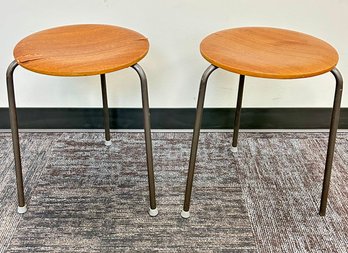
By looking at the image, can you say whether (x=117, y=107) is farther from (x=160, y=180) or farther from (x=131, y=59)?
(x=131, y=59)

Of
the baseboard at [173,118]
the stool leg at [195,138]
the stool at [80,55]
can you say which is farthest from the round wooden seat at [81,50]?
the baseboard at [173,118]

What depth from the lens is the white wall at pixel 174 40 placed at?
151cm

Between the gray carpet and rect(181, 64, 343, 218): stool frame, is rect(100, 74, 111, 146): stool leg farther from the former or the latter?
rect(181, 64, 343, 218): stool frame

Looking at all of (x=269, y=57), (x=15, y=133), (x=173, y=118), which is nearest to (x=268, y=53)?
(x=269, y=57)

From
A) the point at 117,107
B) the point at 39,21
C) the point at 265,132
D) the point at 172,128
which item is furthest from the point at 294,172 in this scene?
the point at 39,21

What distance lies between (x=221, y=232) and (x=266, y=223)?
16 cm

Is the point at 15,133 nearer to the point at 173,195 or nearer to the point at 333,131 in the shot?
the point at 173,195

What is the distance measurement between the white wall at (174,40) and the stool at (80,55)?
9.3 inches

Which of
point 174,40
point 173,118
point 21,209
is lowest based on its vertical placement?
point 21,209

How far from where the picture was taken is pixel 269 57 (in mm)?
1113

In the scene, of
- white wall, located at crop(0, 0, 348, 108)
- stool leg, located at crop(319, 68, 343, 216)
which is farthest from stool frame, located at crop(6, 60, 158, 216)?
stool leg, located at crop(319, 68, 343, 216)

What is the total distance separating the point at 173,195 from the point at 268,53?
62 cm

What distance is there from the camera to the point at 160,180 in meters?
1.50

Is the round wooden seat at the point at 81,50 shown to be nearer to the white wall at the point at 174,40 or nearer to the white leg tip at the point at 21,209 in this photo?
the white wall at the point at 174,40
